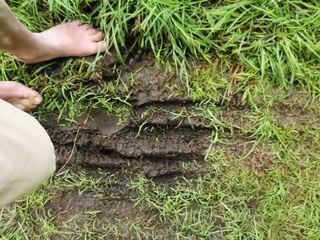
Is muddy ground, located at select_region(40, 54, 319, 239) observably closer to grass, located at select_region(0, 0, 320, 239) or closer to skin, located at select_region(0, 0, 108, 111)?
grass, located at select_region(0, 0, 320, 239)

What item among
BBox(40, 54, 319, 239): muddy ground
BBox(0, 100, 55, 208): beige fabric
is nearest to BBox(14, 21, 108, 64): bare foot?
BBox(40, 54, 319, 239): muddy ground

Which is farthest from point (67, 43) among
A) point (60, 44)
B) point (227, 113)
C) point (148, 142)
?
point (227, 113)

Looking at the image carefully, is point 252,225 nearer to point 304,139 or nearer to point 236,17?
point 304,139

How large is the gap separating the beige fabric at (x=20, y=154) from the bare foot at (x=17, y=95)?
80cm

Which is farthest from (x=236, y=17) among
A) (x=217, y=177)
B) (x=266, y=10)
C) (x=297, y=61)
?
(x=217, y=177)

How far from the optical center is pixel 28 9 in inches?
88.7

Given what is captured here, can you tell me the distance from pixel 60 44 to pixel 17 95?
234mm

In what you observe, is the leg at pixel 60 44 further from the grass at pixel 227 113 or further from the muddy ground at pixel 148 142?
the muddy ground at pixel 148 142

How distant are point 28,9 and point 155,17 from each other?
486 millimetres

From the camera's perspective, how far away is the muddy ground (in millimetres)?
2154

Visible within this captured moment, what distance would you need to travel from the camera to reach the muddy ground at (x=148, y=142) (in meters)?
2.15

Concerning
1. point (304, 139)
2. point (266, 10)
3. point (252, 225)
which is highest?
point (266, 10)

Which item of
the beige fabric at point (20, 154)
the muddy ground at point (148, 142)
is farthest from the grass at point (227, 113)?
the beige fabric at point (20, 154)

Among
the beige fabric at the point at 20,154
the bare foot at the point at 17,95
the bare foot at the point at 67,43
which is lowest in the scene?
the bare foot at the point at 17,95
